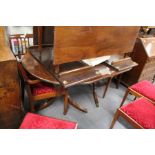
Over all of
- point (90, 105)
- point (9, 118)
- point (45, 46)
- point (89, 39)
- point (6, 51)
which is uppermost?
point (89, 39)

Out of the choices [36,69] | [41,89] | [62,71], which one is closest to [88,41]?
[62,71]

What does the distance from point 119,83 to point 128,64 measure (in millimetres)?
860

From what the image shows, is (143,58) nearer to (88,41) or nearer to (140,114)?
(140,114)

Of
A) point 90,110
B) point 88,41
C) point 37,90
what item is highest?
point 88,41

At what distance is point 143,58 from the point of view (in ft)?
8.21

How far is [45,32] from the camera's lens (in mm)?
1933

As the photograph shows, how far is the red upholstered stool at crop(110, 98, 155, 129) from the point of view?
148 centimetres

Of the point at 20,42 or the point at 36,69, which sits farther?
the point at 20,42

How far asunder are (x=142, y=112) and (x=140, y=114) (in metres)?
0.03

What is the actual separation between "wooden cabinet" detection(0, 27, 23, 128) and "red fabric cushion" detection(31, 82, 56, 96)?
0.26 meters

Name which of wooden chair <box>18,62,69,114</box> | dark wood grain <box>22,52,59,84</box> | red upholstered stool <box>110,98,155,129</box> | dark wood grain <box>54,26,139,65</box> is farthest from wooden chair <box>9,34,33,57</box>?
red upholstered stool <box>110,98,155,129</box>
